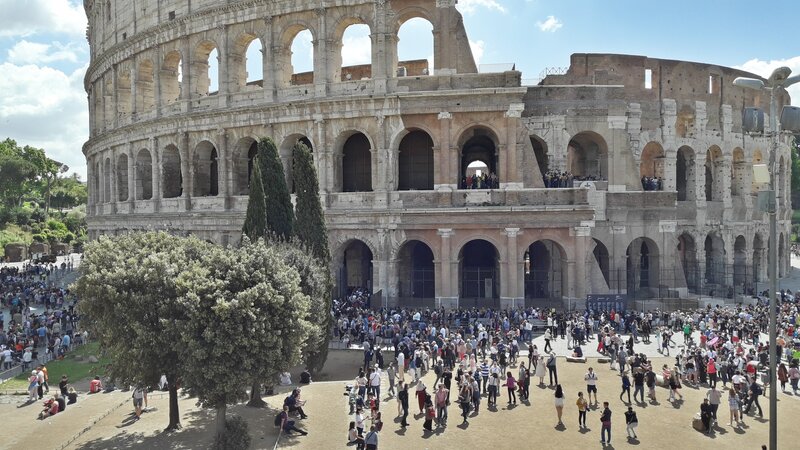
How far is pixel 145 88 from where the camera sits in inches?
1458

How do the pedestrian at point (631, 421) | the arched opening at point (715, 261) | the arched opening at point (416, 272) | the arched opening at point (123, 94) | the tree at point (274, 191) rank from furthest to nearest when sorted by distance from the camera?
the arched opening at point (715, 261) < the arched opening at point (123, 94) < the arched opening at point (416, 272) < the tree at point (274, 191) < the pedestrian at point (631, 421)

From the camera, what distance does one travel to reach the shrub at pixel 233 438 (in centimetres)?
1384

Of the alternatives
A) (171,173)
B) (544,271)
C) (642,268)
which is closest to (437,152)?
(544,271)

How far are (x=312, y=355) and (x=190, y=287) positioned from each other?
6768 mm

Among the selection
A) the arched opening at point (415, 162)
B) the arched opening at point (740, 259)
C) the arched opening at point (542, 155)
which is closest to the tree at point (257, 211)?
the arched opening at point (415, 162)

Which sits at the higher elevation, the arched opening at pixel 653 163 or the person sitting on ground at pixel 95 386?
the arched opening at pixel 653 163

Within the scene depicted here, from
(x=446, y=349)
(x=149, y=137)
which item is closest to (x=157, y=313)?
(x=446, y=349)

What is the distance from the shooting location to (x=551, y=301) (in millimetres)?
29609

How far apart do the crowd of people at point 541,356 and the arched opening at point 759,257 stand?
1356cm

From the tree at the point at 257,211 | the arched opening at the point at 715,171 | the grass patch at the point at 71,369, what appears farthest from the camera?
the arched opening at the point at 715,171

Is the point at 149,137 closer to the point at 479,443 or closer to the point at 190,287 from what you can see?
the point at 190,287

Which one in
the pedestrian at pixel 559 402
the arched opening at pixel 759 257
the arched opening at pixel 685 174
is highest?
the arched opening at pixel 685 174

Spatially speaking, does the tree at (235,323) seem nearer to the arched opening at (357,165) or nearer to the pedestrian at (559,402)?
the pedestrian at (559,402)

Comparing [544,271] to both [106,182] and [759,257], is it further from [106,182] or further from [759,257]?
[106,182]
